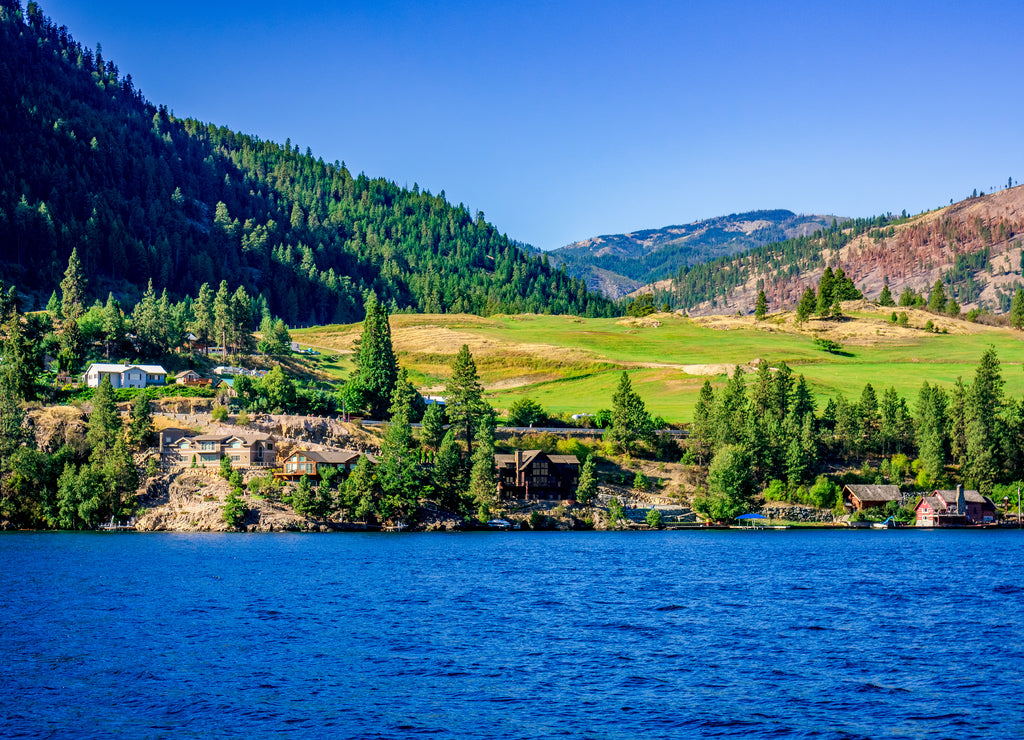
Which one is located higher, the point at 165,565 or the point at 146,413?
the point at 146,413

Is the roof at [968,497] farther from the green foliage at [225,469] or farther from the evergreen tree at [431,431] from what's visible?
the green foliage at [225,469]

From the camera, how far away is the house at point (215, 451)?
106m

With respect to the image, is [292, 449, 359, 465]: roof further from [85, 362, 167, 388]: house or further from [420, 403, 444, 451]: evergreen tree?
[85, 362, 167, 388]: house

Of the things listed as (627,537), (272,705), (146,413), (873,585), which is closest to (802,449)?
(627,537)

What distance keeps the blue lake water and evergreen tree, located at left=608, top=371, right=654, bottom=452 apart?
46.8m

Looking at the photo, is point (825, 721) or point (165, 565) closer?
point (825, 721)

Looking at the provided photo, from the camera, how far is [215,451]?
107438mm

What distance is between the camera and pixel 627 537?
98125 millimetres

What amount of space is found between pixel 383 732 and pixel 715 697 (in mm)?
11995

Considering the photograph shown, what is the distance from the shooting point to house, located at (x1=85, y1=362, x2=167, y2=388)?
127 m

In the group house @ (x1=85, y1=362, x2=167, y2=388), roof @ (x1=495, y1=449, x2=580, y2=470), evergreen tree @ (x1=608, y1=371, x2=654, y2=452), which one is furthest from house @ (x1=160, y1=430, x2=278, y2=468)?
evergreen tree @ (x1=608, y1=371, x2=654, y2=452)

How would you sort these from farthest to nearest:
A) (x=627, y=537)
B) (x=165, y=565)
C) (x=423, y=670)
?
1. (x=627, y=537)
2. (x=165, y=565)
3. (x=423, y=670)

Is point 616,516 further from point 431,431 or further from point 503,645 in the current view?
point 503,645

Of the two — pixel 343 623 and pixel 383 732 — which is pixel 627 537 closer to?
pixel 343 623
